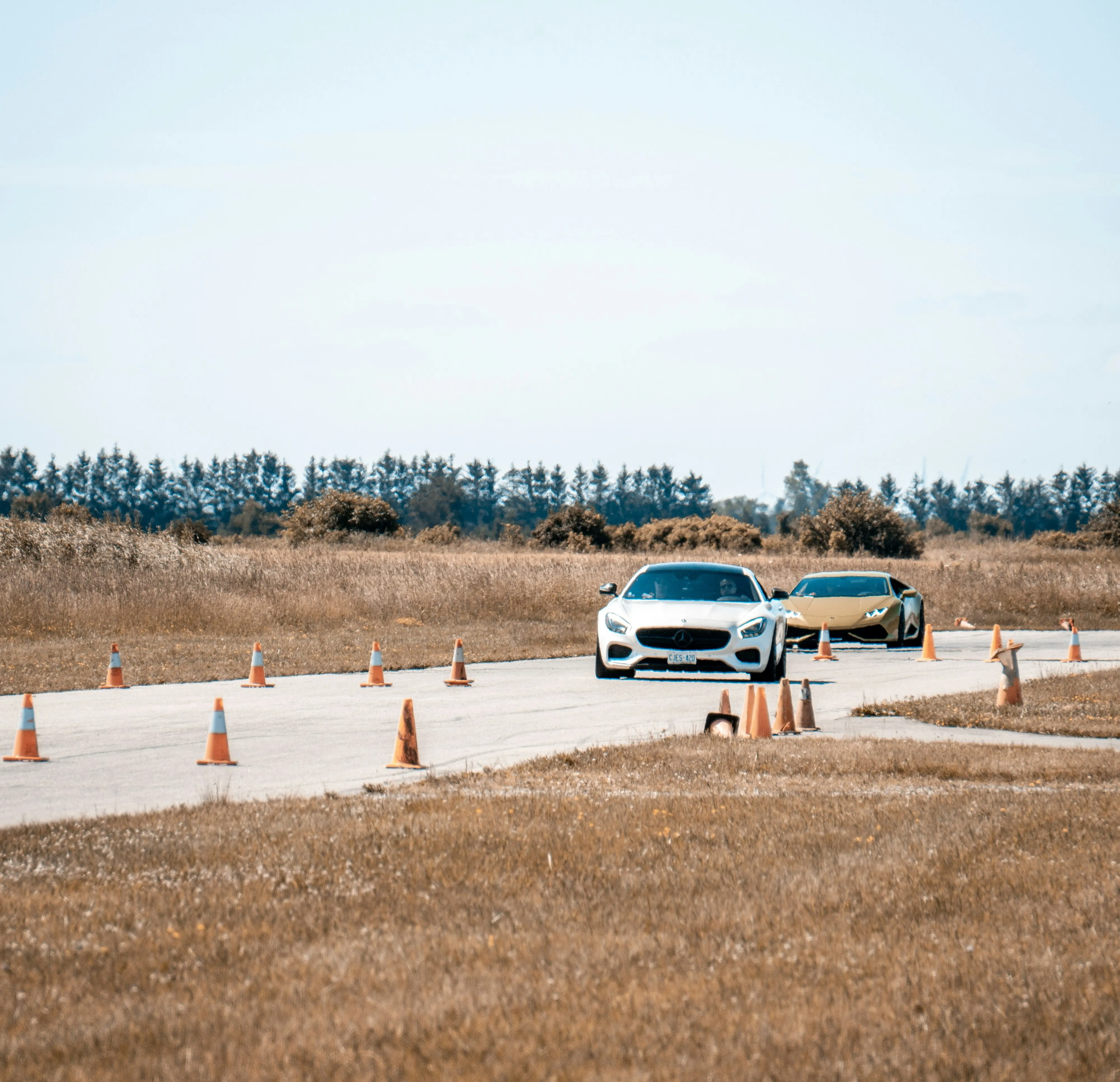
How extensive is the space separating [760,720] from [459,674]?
20.0 ft

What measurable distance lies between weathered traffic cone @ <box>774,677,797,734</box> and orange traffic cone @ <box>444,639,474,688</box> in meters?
5.45

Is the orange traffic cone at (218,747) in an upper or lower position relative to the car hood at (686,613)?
lower

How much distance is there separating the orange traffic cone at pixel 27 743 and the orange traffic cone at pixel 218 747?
4.30 ft

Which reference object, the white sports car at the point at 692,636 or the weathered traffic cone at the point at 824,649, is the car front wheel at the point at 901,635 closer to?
the weathered traffic cone at the point at 824,649

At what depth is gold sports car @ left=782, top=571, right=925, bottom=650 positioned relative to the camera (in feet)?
84.9

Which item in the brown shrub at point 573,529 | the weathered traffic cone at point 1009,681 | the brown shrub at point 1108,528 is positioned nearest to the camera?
the weathered traffic cone at point 1009,681

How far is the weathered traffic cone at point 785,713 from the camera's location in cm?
1341

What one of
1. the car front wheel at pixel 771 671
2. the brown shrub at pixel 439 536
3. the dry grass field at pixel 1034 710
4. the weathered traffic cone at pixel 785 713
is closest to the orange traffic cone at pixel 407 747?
the weathered traffic cone at pixel 785 713

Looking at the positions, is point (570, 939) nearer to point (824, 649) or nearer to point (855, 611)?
point (824, 649)

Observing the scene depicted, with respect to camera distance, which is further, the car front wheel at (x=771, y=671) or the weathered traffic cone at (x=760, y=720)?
the car front wheel at (x=771, y=671)

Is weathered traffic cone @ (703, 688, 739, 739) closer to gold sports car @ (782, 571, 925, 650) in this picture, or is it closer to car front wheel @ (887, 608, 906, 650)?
gold sports car @ (782, 571, 925, 650)

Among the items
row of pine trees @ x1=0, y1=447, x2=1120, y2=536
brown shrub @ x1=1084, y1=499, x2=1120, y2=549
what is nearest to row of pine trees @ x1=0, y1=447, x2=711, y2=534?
row of pine trees @ x1=0, y1=447, x2=1120, y2=536

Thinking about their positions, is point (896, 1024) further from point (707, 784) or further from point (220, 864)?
point (707, 784)

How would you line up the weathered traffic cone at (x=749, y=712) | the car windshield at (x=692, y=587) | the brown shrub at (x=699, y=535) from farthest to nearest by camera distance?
the brown shrub at (x=699, y=535) → the car windshield at (x=692, y=587) → the weathered traffic cone at (x=749, y=712)
